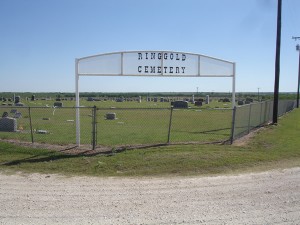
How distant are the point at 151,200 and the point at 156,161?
3200 millimetres

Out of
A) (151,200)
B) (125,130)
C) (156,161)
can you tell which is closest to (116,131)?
(125,130)

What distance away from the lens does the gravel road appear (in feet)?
17.8

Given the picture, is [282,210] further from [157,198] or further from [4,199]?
[4,199]

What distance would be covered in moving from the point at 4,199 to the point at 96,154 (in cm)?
444

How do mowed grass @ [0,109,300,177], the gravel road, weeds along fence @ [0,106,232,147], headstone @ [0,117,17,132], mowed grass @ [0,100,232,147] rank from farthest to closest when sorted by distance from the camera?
1. headstone @ [0,117,17,132]
2. mowed grass @ [0,100,232,147]
3. weeds along fence @ [0,106,232,147]
4. mowed grass @ [0,109,300,177]
5. the gravel road

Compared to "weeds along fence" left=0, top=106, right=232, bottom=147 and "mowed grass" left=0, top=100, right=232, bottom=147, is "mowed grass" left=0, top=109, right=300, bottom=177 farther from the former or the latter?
"mowed grass" left=0, top=100, right=232, bottom=147

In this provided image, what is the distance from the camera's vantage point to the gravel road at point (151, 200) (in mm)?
5414

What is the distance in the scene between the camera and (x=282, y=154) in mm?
11211

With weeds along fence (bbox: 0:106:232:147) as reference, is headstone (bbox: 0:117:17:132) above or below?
above

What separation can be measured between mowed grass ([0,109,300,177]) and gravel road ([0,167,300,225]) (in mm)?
712

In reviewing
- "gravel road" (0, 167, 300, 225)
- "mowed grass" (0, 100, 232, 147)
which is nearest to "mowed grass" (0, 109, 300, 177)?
"gravel road" (0, 167, 300, 225)

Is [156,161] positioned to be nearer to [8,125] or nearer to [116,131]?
[116,131]

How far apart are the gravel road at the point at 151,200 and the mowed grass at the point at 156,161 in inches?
28.0

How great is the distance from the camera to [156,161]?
9.49 m
